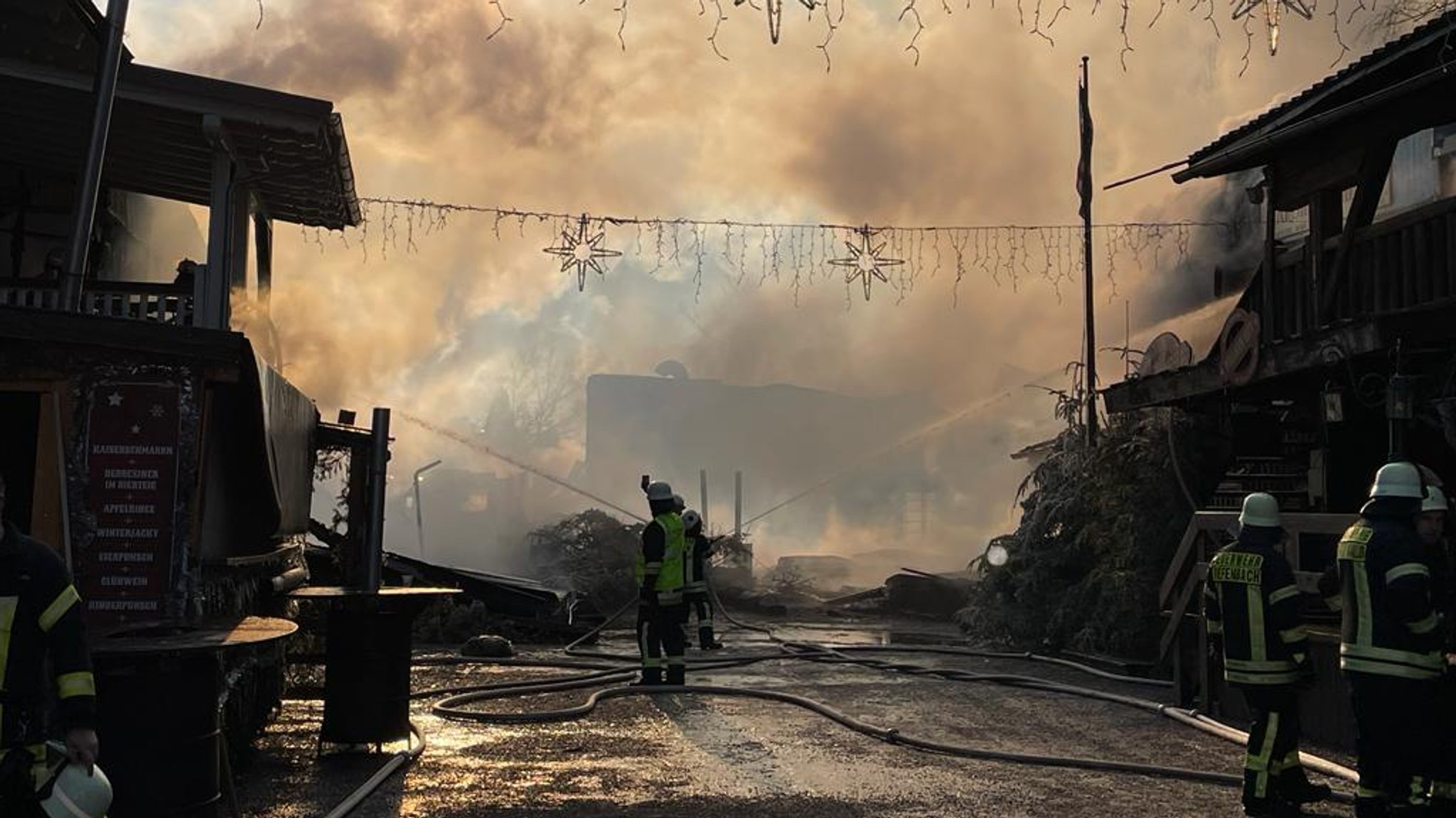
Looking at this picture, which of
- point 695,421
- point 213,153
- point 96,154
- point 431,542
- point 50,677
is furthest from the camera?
point 695,421

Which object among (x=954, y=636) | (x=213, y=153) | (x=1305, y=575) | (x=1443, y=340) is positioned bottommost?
(x=954, y=636)

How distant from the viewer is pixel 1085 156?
792 inches

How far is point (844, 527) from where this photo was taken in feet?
204

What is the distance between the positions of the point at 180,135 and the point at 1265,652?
11.2 meters

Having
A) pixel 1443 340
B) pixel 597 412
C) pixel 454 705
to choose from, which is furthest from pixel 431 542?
pixel 1443 340

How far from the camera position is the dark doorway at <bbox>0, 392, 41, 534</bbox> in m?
9.20

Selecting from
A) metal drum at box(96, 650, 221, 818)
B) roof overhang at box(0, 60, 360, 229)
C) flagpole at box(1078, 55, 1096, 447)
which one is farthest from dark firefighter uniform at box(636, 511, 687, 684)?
flagpole at box(1078, 55, 1096, 447)

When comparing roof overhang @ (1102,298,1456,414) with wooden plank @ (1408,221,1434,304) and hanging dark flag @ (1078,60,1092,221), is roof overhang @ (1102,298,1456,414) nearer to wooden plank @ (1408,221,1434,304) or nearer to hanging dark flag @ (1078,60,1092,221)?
wooden plank @ (1408,221,1434,304)

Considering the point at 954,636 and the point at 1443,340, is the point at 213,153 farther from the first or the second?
the point at 954,636

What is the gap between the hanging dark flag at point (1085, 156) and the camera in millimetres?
19844

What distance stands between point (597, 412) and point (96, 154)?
192 feet

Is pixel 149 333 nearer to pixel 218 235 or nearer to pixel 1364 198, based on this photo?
pixel 218 235

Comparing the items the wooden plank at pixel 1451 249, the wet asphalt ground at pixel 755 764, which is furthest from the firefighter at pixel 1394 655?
the wooden plank at pixel 1451 249

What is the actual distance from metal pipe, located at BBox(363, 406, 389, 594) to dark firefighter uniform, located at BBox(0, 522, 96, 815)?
3.86 metres
